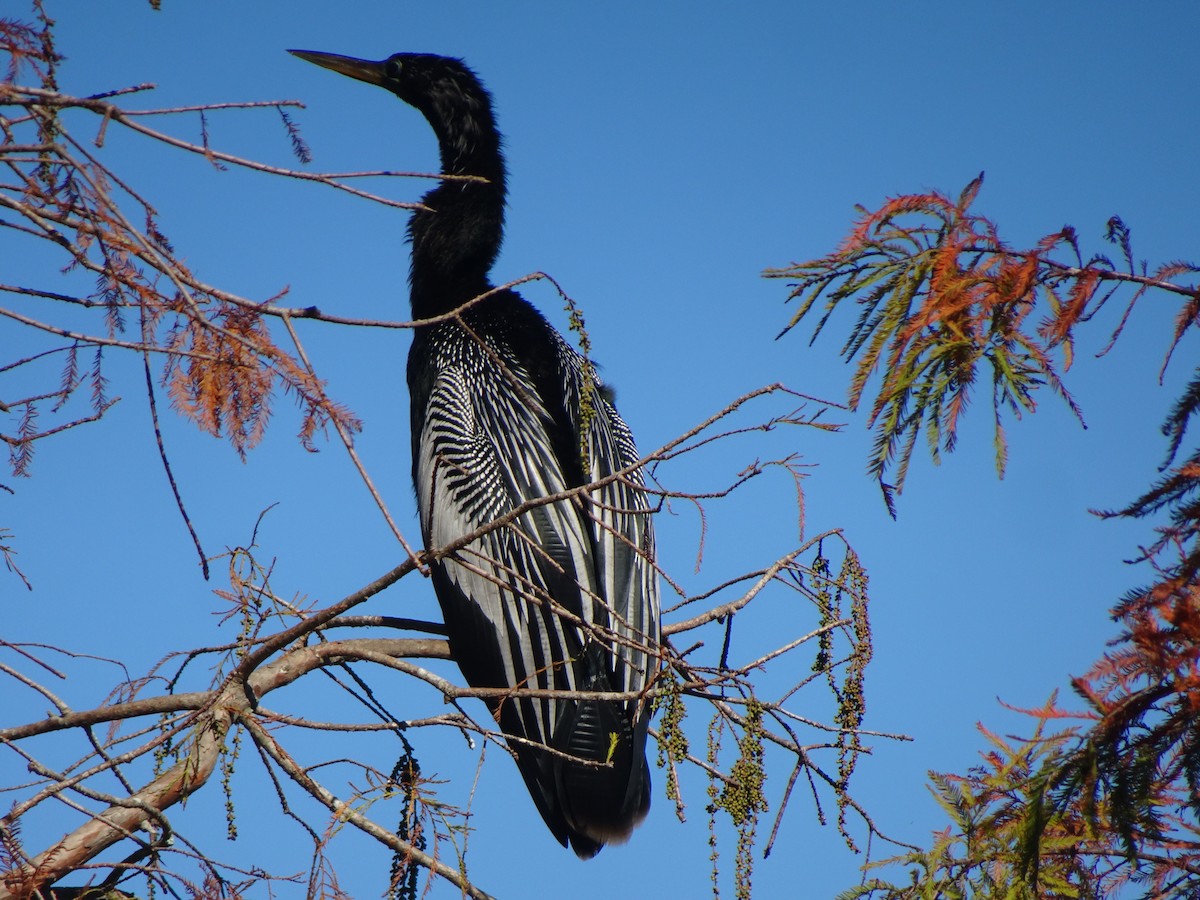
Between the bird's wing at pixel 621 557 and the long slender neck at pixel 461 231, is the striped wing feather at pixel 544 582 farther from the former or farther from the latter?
the long slender neck at pixel 461 231

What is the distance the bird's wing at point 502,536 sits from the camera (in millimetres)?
3672

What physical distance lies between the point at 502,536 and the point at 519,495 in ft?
0.66

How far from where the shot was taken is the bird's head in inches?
205

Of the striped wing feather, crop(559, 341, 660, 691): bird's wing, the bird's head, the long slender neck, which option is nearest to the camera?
the striped wing feather

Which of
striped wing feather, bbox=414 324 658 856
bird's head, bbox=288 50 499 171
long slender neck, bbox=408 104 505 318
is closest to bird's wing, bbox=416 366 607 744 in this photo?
striped wing feather, bbox=414 324 658 856

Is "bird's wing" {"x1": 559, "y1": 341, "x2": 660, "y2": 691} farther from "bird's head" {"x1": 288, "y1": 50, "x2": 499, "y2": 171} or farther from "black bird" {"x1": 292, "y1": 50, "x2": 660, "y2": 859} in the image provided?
"bird's head" {"x1": 288, "y1": 50, "x2": 499, "y2": 171}

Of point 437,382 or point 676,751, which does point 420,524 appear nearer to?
point 437,382

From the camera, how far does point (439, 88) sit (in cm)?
533

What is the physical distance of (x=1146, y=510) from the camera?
230 centimetres

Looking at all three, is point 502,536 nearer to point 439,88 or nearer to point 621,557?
point 621,557

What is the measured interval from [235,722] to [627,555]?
61.5 inches

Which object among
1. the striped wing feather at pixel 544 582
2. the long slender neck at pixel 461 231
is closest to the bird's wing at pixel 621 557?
the striped wing feather at pixel 544 582

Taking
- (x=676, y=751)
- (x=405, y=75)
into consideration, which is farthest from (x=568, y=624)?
(x=405, y=75)

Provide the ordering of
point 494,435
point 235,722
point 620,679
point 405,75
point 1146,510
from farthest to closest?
1. point 405,75
2. point 494,435
3. point 620,679
4. point 235,722
5. point 1146,510
